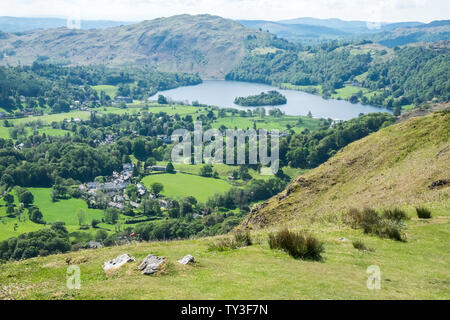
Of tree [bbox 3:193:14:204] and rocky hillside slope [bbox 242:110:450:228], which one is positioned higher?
rocky hillside slope [bbox 242:110:450:228]

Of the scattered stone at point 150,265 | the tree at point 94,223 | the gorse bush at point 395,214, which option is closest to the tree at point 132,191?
the tree at point 94,223

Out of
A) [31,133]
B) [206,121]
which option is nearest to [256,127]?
[206,121]

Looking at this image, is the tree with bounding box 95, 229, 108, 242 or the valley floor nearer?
the valley floor

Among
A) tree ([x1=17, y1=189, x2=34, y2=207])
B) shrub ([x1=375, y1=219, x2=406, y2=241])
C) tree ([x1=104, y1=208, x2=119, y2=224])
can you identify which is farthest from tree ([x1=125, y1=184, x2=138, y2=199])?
shrub ([x1=375, y1=219, x2=406, y2=241])

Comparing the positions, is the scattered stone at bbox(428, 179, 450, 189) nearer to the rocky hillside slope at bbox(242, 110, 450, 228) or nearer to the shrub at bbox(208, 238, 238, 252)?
the rocky hillside slope at bbox(242, 110, 450, 228)

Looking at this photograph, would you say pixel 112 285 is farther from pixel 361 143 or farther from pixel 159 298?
pixel 361 143

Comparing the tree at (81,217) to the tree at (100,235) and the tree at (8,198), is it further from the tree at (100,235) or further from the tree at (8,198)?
the tree at (8,198)
